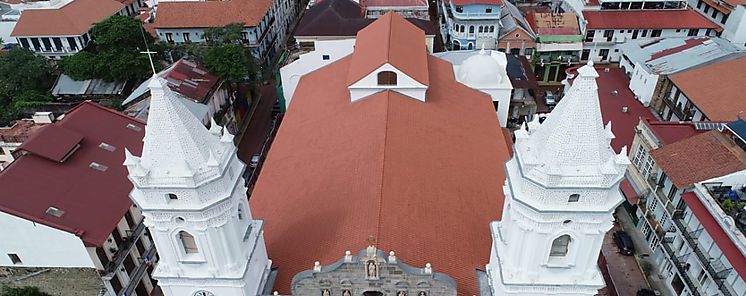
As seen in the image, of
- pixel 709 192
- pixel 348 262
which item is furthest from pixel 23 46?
pixel 709 192

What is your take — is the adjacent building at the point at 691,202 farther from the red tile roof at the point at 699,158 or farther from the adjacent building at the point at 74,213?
the adjacent building at the point at 74,213

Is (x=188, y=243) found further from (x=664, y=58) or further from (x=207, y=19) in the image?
(x=664, y=58)

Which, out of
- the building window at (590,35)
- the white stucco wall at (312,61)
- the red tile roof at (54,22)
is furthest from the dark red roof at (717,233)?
the red tile roof at (54,22)

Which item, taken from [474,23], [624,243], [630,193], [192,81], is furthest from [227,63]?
[624,243]

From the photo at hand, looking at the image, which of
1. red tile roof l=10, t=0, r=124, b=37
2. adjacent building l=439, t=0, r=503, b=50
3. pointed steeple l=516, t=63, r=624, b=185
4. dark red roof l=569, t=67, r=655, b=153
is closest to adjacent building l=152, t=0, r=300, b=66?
red tile roof l=10, t=0, r=124, b=37

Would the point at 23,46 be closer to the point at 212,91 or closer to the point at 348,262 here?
the point at 212,91

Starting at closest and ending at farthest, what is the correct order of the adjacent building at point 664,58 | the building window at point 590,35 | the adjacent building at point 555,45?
the adjacent building at point 664,58, the adjacent building at point 555,45, the building window at point 590,35
